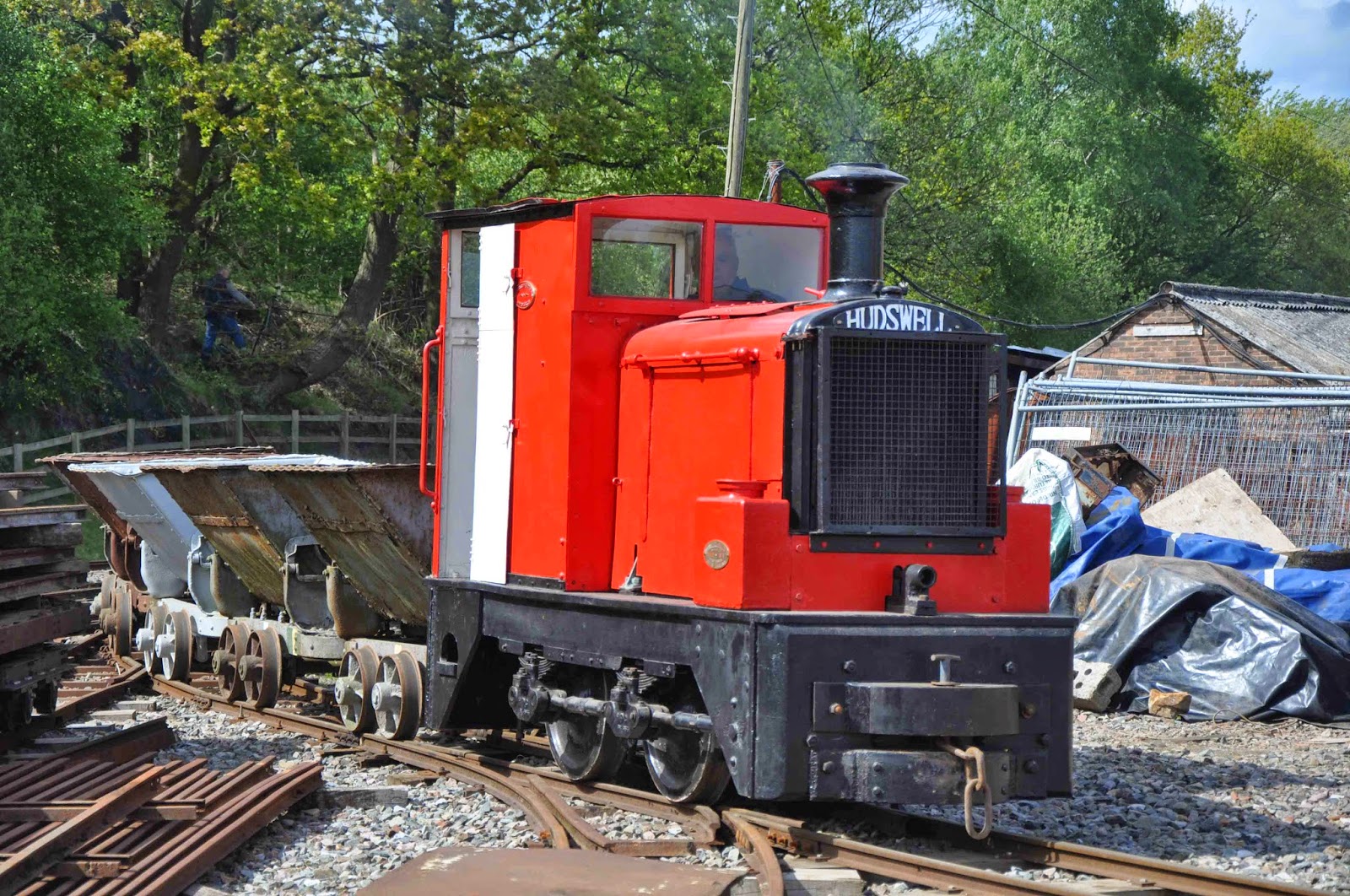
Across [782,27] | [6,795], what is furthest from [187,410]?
[6,795]

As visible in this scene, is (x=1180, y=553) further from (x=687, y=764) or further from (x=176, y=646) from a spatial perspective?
(x=176, y=646)

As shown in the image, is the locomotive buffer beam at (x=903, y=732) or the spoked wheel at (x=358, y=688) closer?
the locomotive buffer beam at (x=903, y=732)

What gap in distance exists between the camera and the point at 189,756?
30.6ft

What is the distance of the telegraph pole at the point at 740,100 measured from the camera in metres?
15.0

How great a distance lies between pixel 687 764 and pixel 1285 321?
17.4 metres

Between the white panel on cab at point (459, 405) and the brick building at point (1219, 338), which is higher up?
the brick building at point (1219, 338)

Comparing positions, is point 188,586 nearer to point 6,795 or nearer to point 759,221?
point 6,795

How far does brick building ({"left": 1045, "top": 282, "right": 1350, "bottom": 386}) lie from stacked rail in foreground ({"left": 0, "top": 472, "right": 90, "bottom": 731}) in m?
14.2

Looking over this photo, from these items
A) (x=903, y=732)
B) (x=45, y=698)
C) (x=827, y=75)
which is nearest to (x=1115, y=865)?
(x=903, y=732)

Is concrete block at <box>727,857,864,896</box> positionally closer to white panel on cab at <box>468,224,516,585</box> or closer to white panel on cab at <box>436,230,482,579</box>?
white panel on cab at <box>468,224,516,585</box>

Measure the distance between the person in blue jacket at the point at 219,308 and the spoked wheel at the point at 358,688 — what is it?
21.1m

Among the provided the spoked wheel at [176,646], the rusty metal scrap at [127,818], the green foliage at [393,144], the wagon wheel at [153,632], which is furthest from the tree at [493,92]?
the rusty metal scrap at [127,818]

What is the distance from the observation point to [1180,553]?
13.3 meters

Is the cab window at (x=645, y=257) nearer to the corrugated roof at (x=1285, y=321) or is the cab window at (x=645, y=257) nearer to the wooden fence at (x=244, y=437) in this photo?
the corrugated roof at (x=1285, y=321)
